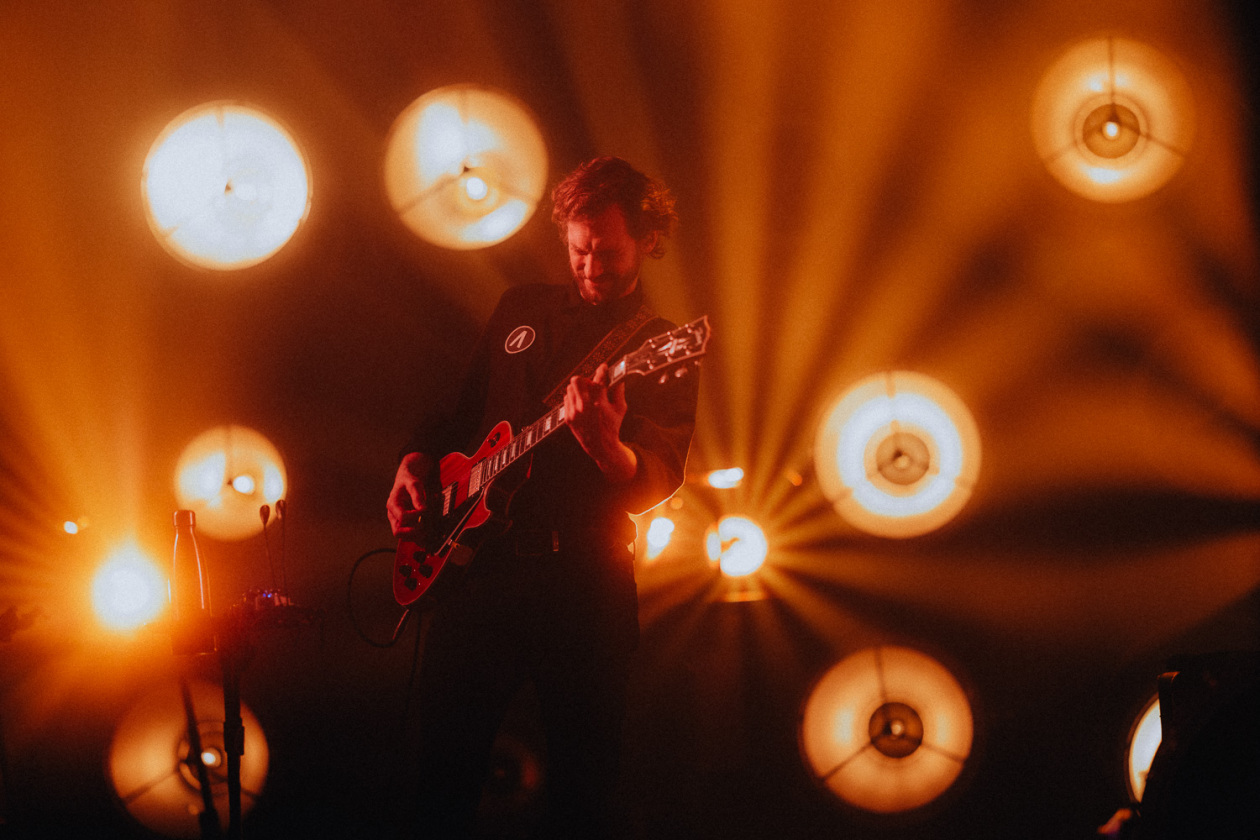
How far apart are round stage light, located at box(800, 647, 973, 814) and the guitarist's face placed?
5.47 feet

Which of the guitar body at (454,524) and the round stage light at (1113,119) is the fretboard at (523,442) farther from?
the round stage light at (1113,119)

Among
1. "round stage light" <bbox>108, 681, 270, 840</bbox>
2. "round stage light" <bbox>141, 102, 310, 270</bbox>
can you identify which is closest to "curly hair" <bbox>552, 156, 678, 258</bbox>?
"round stage light" <bbox>141, 102, 310, 270</bbox>

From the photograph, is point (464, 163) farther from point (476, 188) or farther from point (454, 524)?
point (454, 524)

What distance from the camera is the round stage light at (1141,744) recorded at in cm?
258

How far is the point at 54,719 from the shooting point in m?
2.80

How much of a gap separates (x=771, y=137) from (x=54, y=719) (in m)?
3.22

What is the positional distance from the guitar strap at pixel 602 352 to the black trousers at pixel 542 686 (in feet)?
1.12

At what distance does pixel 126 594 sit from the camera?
283 centimetres

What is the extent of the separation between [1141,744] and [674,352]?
2196mm

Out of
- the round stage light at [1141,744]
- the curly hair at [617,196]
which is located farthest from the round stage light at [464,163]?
the round stage light at [1141,744]

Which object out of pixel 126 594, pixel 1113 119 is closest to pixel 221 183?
pixel 126 594

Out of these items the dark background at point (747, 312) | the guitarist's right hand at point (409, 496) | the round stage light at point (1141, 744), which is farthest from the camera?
the dark background at point (747, 312)

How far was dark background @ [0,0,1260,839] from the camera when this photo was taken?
9.77 feet

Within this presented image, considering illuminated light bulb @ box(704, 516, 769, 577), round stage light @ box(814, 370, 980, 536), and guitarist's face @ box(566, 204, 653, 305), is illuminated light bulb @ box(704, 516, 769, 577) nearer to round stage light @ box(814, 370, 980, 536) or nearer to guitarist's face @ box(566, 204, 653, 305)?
round stage light @ box(814, 370, 980, 536)
